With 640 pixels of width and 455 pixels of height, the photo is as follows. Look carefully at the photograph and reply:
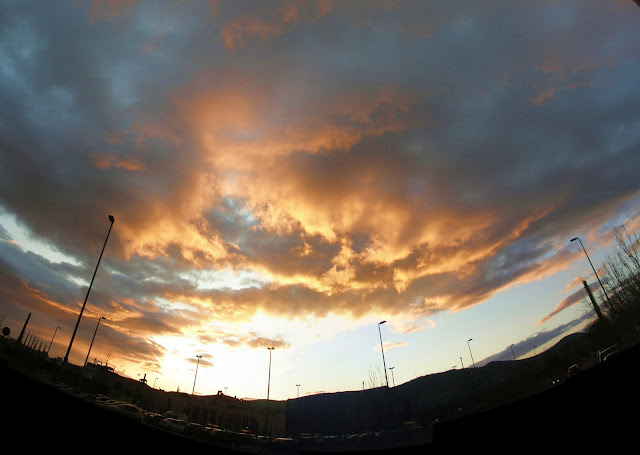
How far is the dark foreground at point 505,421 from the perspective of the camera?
199 centimetres

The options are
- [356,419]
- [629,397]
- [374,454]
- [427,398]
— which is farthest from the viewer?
[427,398]

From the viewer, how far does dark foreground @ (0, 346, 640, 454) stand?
6.54 feet

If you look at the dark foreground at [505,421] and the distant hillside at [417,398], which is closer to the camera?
the dark foreground at [505,421]

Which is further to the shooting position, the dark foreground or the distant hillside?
the distant hillside

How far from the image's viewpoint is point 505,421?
2.54 m

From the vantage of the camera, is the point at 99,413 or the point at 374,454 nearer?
the point at 99,413

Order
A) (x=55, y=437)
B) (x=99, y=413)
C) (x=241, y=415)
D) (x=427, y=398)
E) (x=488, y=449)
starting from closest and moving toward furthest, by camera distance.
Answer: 1. (x=55, y=437)
2. (x=99, y=413)
3. (x=488, y=449)
4. (x=241, y=415)
5. (x=427, y=398)

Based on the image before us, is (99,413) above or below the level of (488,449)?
above

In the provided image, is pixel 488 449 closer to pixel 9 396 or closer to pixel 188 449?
pixel 188 449

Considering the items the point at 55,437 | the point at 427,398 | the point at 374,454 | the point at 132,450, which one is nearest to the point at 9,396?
the point at 55,437

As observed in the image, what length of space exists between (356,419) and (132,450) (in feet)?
355

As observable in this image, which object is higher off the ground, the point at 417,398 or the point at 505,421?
the point at 505,421

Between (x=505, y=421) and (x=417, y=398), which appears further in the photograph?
(x=417, y=398)

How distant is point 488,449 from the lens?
8.49 ft
